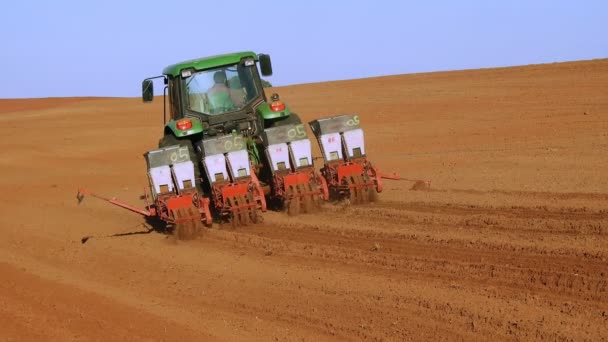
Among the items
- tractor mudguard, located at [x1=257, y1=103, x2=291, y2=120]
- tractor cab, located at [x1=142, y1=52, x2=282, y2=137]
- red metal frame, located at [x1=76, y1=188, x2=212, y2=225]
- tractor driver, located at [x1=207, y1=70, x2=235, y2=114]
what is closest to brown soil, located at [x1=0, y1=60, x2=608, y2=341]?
red metal frame, located at [x1=76, y1=188, x2=212, y2=225]

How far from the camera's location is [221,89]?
421 inches

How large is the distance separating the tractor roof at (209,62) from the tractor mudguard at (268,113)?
63 cm

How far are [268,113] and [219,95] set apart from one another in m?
0.69

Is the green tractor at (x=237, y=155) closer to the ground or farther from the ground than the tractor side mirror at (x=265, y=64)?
closer to the ground

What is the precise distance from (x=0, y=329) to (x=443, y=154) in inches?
Result: 360

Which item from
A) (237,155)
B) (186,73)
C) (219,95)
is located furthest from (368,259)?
(186,73)

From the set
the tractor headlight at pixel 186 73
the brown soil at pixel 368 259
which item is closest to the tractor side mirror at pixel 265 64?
the tractor headlight at pixel 186 73

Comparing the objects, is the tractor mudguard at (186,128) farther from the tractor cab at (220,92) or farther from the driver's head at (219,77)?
the driver's head at (219,77)

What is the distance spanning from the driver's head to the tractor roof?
113mm

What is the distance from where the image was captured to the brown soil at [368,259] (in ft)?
19.9

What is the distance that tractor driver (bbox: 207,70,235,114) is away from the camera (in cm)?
1067

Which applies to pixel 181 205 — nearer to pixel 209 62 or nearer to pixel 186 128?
pixel 186 128

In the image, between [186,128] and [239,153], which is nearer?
[239,153]

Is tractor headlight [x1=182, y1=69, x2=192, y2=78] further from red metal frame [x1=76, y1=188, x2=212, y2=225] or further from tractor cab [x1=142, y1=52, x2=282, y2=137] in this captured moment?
red metal frame [x1=76, y1=188, x2=212, y2=225]
